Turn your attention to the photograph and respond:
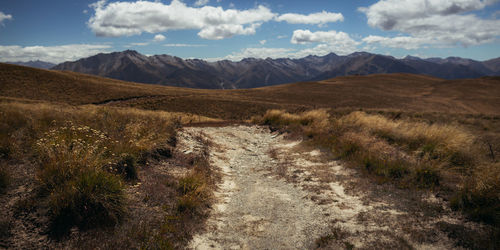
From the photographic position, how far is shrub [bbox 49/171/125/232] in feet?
13.6

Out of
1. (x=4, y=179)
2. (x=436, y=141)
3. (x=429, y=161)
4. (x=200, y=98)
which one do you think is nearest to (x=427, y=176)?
(x=429, y=161)

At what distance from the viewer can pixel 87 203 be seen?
4.34 m

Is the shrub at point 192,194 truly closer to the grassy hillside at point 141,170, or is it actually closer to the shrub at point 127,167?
the grassy hillside at point 141,170

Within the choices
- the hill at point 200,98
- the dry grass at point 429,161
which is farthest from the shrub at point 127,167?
the hill at point 200,98

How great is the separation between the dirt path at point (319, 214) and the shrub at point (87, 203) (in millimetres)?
1673

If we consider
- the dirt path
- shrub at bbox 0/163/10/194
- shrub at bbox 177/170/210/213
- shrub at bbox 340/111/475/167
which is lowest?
the dirt path

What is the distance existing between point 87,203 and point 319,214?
497cm

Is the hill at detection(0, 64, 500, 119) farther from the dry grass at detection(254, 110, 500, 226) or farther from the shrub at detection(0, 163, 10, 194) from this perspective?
the shrub at detection(0, 163, 10, 194)

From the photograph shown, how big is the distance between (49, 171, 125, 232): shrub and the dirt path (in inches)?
65.9

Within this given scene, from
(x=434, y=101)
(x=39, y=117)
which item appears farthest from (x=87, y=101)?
(x=434, y=101)

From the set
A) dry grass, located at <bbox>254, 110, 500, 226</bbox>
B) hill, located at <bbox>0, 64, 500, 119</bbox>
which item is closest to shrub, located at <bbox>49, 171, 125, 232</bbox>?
dry grass, located at <bbox>254, 110, 500, 226</bbox>

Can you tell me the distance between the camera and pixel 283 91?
245 feet

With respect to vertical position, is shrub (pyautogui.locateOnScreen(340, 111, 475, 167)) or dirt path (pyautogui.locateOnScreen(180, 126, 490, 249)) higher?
shrub (pyautogui.locateOnScreen(340, 111, 475, 167))

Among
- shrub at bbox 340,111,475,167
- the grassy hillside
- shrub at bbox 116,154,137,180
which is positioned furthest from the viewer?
shrub at bbox 340,111,475,167
